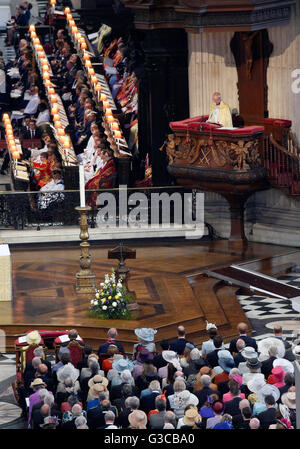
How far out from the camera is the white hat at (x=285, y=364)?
12945 millimetres

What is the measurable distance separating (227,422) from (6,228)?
40.0 feet

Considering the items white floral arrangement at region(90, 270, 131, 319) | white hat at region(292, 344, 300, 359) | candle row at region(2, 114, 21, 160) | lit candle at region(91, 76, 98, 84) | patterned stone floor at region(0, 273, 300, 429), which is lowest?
patterned stone floor at region(0, 273, 300, 429)

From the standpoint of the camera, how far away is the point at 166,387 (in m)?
12.7

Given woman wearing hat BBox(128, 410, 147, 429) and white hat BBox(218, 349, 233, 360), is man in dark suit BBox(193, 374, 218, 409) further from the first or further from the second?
woman wearing hat BBox(128, 410, 147, 429)

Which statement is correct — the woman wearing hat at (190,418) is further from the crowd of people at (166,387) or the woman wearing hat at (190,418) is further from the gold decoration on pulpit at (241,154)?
the gold decoration on pulpit at (241,154)

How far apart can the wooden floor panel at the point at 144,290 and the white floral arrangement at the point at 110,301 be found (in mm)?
152

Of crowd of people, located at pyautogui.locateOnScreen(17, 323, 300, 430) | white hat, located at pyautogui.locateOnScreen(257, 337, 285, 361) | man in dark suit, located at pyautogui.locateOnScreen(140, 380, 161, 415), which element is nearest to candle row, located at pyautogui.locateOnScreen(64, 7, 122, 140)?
crowd of people, located at pyautogui.locateOnScreen(17, 323, 300, 430)

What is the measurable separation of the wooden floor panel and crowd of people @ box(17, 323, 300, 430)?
236 centimetres

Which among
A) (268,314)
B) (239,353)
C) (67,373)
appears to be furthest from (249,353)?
(268,314)

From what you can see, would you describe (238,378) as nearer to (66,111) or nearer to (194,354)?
(194,354)

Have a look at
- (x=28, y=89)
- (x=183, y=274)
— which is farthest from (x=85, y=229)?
(x=28, y=89)

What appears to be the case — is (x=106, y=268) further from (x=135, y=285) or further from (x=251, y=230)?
(x=251, y=230)

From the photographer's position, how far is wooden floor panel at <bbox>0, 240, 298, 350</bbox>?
17047 millimetres

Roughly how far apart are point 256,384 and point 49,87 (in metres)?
15.9
